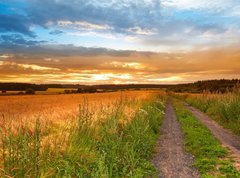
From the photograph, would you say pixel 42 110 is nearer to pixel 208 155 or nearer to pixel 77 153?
pixel 208 155

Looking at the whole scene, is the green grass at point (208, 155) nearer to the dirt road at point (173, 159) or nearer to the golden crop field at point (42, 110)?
the dirt road at point (173, 159)

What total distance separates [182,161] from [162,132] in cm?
628

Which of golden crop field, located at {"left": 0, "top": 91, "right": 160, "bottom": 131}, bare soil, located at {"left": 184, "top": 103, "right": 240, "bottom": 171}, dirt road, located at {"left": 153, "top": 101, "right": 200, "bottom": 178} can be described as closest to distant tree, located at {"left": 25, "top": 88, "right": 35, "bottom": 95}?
golden crop field, located at {"left": 0, "top": 91, "right": 160, "bottom": 131}

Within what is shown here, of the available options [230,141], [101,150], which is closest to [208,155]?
[230,141]

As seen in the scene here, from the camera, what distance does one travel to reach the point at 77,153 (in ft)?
27.4

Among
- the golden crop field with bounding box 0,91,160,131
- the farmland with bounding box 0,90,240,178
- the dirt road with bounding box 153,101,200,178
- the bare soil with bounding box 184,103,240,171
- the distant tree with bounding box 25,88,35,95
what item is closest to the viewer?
the farmland with bounding box 0,90,240,178

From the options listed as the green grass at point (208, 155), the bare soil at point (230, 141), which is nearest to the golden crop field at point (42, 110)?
the green grass at point (208, 155)

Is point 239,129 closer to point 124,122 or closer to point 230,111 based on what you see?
point 230,111

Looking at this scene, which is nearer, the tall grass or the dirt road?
the tall grass

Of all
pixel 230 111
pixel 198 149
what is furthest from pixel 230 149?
pixel 230 111

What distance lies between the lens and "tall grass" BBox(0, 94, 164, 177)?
6.71 m

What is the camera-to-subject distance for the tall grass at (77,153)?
22.0 feet

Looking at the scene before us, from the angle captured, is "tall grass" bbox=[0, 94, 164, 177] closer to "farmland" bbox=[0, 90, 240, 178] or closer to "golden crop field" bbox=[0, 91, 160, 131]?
"farmland" bbox=[0, 90, 240, 178]

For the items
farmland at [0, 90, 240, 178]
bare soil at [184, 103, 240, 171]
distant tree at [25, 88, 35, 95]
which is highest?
distant tree at [25, 88, 35, 95]
